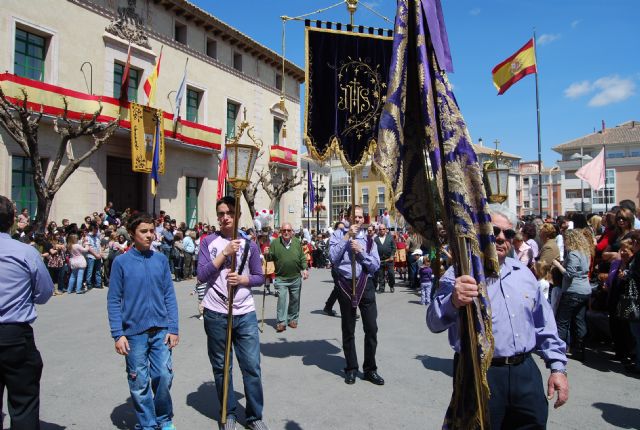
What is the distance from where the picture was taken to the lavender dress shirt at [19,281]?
334cm

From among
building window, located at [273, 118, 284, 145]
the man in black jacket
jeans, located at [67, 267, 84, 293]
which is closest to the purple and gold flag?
the man in black jacket

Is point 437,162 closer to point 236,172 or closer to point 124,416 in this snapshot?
point 236,172

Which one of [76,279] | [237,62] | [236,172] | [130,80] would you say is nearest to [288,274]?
[236,172]

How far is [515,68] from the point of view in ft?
58.1

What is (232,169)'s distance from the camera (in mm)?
4242

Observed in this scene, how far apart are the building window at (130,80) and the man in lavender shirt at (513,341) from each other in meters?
21.6

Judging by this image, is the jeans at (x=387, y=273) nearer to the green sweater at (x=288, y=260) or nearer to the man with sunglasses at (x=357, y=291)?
the green sweater at (x=288, y=260)

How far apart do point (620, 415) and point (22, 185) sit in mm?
19160

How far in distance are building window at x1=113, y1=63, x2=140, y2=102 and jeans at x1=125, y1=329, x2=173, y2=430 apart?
19618 millimetres

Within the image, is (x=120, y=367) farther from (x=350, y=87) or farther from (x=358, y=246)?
(x=350, y=87)

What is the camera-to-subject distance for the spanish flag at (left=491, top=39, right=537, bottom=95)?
17.3 metres

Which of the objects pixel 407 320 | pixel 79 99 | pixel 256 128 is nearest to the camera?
pixel 407 320

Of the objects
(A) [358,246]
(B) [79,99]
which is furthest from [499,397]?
(B) [79,99]

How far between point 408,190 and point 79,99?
1907 cm
